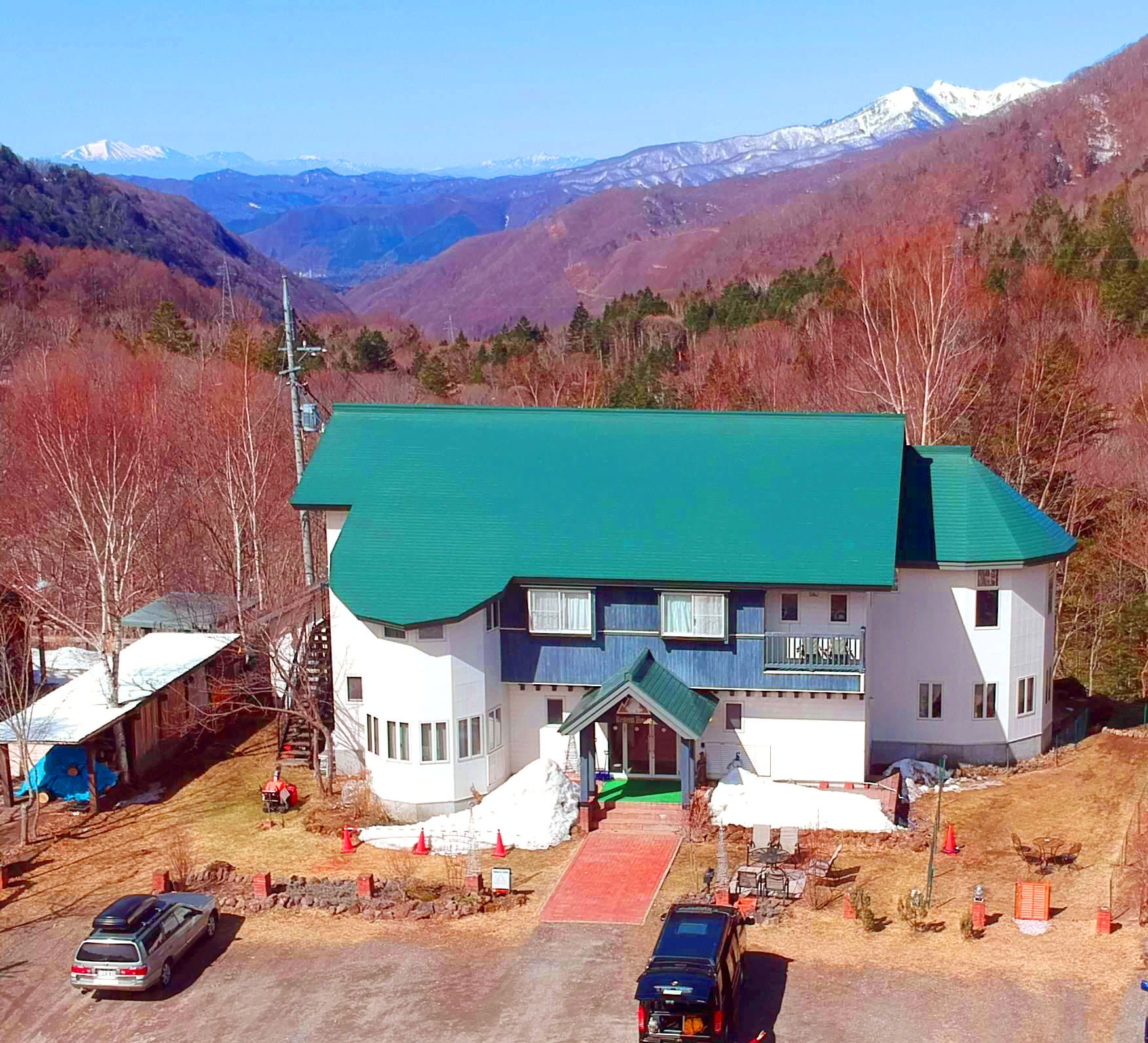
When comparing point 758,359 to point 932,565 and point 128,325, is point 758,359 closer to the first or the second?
point 932,565

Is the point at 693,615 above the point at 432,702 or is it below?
above

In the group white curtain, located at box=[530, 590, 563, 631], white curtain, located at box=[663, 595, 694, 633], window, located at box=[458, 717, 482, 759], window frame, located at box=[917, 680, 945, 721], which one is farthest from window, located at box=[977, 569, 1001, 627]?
window, located at box=[458, 717, 482, 759]

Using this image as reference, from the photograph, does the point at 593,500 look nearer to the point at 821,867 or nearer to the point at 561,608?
the point at 561,608

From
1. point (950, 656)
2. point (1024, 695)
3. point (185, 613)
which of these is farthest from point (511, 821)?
point (185, 613)

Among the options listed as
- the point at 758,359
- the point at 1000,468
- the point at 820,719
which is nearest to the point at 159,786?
the point at 820,719

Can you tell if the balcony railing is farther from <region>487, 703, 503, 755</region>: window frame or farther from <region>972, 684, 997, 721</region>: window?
<region>487, 703, 503, 755</region>: window frame

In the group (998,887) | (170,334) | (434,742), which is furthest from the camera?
(170,334)

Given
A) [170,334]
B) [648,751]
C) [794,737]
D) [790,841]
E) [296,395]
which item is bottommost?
[790,841]
